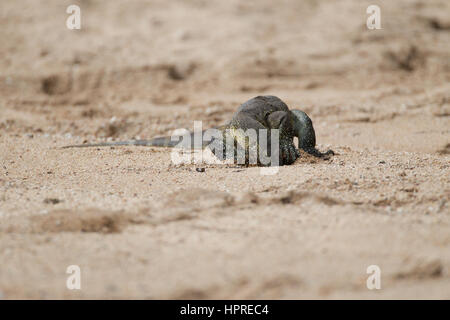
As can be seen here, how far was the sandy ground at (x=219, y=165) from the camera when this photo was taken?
2678 mm

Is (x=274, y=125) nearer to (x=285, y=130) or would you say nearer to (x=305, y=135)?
(x=285, y=130)

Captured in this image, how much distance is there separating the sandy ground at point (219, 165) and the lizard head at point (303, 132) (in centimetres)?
24

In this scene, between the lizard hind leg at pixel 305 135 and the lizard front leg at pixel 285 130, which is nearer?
the lizard front leg at pixel 285 130

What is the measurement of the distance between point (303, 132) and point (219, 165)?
2.95ft

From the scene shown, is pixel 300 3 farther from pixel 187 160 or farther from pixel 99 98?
pixel 187 160

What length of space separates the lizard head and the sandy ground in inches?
9.3

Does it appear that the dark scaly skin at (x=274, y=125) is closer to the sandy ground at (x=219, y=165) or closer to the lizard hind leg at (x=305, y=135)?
the lizard hind leg at (x=305, y=135)

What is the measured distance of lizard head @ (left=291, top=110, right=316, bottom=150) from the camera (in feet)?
16.9

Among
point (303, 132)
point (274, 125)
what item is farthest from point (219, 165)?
point (303, 132)

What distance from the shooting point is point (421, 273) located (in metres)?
2.62

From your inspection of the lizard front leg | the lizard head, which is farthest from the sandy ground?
the lizard head

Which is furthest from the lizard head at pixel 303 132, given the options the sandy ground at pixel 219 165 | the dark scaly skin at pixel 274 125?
the sandy ground at pixel 219 165

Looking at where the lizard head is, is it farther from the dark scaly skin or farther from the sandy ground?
the sandy ground

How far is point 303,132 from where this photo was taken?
5.13 metres
